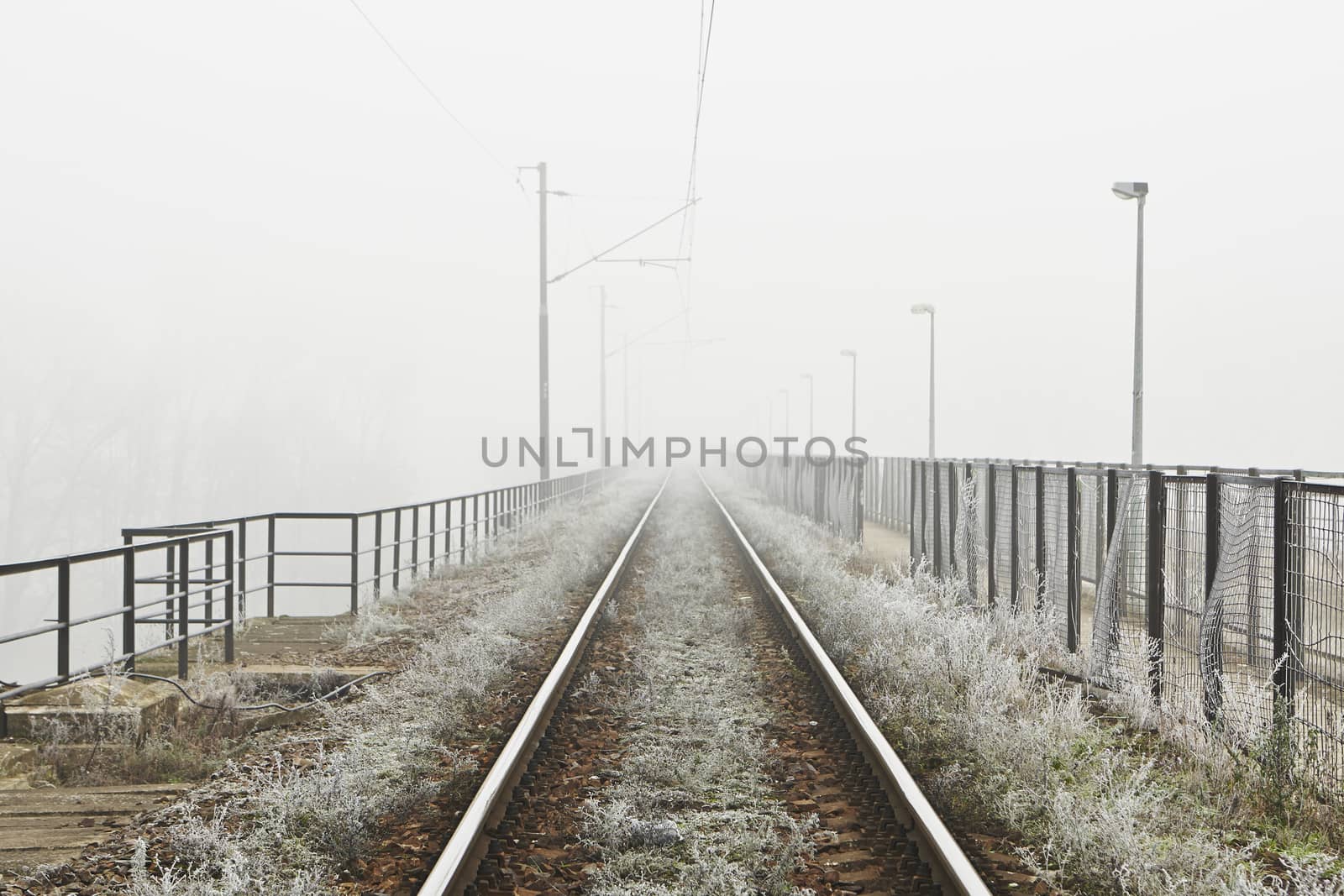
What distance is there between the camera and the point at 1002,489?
10891 millimetres

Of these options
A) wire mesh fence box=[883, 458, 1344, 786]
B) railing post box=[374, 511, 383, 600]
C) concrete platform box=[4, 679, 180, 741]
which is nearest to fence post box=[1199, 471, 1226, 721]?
wire mesh fence box=[883, 458, 1344, 786]

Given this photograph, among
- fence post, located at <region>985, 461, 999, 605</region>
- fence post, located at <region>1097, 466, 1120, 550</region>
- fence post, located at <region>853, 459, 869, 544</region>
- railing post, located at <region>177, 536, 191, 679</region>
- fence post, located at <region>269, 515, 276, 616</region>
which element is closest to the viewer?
railing post, located at <region>177, 536, 191, 679</region>

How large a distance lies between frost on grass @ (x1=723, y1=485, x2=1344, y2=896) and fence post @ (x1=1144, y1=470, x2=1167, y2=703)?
0.66 metres

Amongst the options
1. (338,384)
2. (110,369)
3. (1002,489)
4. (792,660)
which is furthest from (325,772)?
(338,384)

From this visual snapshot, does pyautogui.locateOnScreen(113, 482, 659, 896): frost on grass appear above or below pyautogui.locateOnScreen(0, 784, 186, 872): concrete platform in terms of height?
above

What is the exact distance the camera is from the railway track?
3783mm

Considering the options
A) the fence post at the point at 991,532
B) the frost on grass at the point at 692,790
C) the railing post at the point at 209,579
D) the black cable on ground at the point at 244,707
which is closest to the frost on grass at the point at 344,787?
the black cable on ground at the point at 244,707

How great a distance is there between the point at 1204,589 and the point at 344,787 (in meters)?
5.57

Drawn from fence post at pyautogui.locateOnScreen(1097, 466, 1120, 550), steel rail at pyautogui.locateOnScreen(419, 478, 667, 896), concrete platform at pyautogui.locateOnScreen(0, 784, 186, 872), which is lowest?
concrete platform at pyautogui.locateOnScreen(0, 784, 186, 872)

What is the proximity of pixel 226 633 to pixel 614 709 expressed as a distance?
4367 millimetres

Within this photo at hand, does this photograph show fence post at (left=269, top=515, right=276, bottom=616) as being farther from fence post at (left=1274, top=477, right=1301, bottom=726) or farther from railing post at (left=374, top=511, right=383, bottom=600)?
fence post at (left=1274, top=477, right=1301, bottom=726)

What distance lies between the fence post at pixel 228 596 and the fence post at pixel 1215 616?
7429mm

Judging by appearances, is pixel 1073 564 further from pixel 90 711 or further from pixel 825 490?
pixel 825 490

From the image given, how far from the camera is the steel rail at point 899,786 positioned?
3.60 meters
